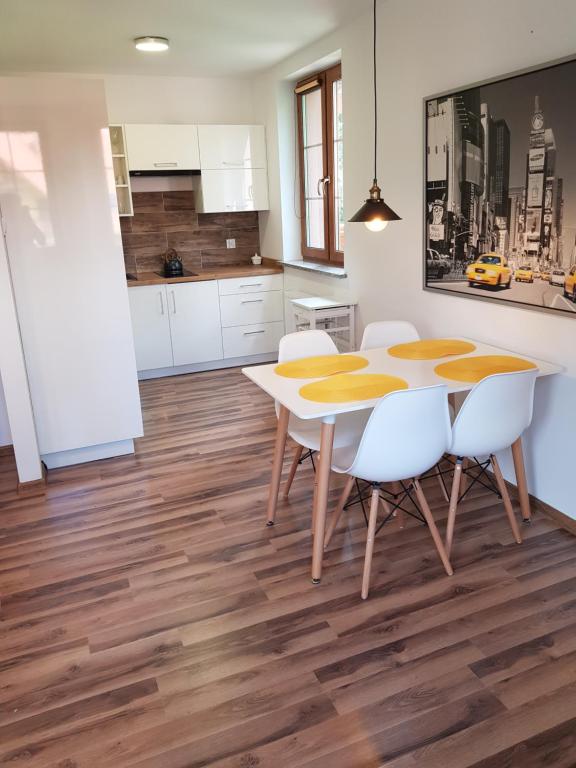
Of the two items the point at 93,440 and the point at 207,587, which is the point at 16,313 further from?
the point at 207,587

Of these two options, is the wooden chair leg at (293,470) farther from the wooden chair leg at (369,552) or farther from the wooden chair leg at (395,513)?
the wooden chair leg at (369,552)

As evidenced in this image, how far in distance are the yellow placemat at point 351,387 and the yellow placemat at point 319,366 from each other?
0.32 feet

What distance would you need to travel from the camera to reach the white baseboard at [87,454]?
3812 millimetres

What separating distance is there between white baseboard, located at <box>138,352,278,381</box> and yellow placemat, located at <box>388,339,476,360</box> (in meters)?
2.88

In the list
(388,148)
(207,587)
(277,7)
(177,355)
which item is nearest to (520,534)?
(207,587)

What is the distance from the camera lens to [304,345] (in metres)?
3.21

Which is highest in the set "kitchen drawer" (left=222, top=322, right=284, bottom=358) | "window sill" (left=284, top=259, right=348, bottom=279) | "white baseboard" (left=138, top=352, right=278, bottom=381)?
"window sill" (left=284, top=259, right=348, bottom=279)

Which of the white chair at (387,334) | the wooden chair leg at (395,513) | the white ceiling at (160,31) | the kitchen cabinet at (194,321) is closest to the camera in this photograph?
the wooden chair leg at (395,513)

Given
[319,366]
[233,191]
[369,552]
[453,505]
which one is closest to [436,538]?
[453,505]

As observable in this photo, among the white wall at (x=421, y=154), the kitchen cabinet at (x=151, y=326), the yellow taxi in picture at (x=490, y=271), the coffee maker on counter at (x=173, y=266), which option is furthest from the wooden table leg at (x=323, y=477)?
the coffee maker on counter at (x=173, y=266)

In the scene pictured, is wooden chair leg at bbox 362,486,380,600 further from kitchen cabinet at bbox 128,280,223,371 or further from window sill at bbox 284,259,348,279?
kitchen cabinet at bbox 128,280,223,371

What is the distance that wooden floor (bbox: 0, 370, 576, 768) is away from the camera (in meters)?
1.81

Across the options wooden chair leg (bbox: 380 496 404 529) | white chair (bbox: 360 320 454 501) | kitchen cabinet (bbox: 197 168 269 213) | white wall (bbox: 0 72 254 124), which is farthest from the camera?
kitchen cabinet (bbox: 197 168 269 213)

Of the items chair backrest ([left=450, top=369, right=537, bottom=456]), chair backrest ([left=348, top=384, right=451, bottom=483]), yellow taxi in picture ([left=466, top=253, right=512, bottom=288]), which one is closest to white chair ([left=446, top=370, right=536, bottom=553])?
chair backrest ([left=450, top=369, right=537, bottom=456])
